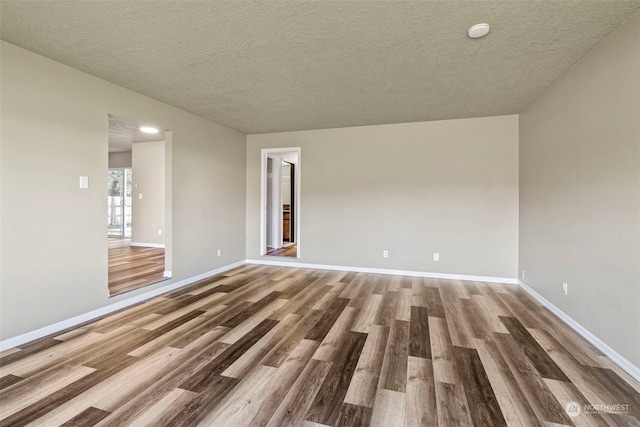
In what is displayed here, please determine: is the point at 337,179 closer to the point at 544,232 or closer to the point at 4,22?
the point at 544,232

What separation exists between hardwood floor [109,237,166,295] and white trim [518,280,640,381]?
474 cm

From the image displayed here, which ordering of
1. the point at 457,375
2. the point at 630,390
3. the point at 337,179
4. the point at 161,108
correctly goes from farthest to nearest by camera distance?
the point at 337,179
the point at 161,108
the point at 457,375
the point at 630,390

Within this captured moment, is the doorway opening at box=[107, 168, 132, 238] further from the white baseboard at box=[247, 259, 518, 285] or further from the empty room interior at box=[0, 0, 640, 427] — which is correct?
the white baseboard at box=[247, 259, 518, 285]

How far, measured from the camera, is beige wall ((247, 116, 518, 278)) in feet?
14.6

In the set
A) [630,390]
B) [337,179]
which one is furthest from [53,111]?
[630,390]

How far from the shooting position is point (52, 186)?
2684mm

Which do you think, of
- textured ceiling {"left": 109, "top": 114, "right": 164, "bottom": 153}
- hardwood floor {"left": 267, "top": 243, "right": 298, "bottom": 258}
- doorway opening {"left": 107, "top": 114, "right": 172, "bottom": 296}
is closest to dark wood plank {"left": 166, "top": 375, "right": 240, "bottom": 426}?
doorway opening {"left": 107, "top": 114, "right": 172, "bottom": 296}

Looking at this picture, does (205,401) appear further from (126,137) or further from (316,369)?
(126,137)

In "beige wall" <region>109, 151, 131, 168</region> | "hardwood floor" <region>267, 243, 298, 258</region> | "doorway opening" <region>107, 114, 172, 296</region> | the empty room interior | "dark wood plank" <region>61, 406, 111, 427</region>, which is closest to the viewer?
"dark wood plank" <region>61, 406, 111, 427</region>

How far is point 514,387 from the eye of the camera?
6.26ft

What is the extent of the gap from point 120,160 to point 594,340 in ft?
33.0

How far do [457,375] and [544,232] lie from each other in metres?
2.42

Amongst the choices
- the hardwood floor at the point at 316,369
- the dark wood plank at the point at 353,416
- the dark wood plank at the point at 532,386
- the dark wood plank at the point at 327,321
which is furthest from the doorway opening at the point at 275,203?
the dark wood plank at the point at 353,416

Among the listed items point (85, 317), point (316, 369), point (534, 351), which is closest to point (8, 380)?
point (85, 317)
